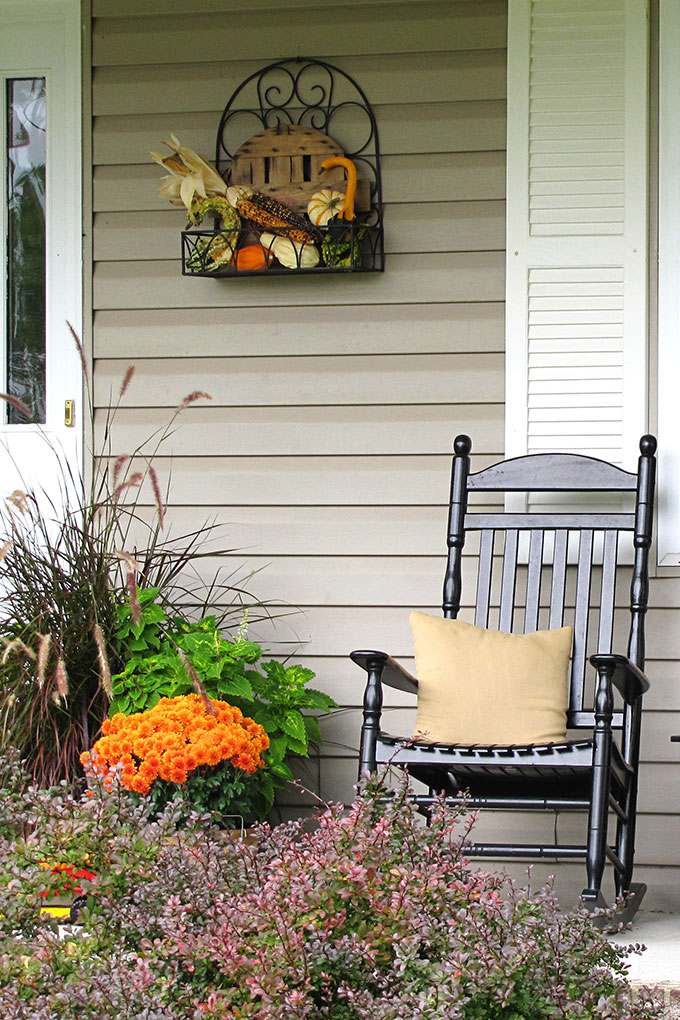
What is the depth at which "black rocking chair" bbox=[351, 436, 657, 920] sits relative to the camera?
2.38 m

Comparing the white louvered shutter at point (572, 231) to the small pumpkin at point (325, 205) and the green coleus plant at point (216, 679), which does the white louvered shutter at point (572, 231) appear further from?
the green coleus plant at point (216, 679)

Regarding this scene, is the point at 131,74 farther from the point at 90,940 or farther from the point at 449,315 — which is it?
the point at 90,940

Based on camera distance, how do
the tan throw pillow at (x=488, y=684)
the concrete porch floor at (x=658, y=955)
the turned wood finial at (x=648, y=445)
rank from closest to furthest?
the concrete porch floor at (x=658, y=955), the tan throw pillow at (x=488, y=684), the turned wood finial at (x=648, y=445)

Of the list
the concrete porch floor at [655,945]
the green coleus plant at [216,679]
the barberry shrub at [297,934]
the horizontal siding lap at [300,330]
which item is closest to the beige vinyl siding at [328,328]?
the horizontal siding lap at [300,330]

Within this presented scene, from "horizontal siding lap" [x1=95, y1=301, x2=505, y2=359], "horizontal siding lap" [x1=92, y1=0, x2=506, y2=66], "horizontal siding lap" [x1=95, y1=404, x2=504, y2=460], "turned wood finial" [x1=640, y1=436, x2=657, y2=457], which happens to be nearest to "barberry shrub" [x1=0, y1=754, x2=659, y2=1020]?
"turned wood finial" [x1=640, y1=436, x2=657, y2=457]

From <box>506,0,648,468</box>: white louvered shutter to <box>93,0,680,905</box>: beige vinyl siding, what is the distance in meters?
0.06

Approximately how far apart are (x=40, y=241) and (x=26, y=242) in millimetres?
44

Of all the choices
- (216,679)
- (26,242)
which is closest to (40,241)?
(26,242)

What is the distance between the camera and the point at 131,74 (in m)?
3.29

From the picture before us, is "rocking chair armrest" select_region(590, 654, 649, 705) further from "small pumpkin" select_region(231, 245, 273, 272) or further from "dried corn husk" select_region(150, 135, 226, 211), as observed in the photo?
"dried corn husk" select_region(150, 135, 226, 211)

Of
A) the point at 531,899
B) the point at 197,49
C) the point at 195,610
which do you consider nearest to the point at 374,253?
the point at 197,49

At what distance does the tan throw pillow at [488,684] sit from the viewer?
265 cm

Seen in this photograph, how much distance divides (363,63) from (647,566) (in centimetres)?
162

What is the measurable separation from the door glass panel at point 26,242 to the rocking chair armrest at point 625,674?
6.12 feet
